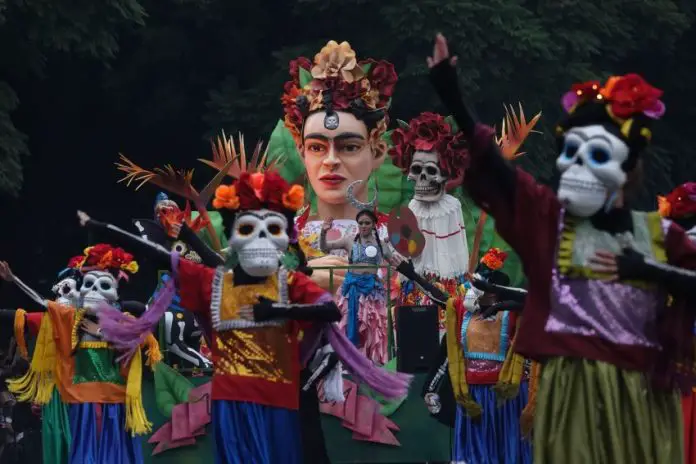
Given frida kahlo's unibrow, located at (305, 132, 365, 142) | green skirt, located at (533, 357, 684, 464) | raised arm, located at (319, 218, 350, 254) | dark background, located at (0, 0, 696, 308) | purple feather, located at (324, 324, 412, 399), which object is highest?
dark background, located at (0, 0, 696, 308)

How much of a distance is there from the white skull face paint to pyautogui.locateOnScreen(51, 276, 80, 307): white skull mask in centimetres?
646

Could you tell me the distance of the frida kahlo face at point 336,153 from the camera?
744 inches

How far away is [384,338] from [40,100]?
29.1 feet

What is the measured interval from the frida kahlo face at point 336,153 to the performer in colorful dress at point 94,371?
4.51 metres

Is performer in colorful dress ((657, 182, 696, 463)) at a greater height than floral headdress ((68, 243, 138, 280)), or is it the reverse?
floral headdress ((68, 243, 138, 280))

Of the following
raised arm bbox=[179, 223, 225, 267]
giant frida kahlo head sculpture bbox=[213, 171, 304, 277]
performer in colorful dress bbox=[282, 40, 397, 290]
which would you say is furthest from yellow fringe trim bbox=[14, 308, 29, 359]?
performer in colorful dress bbox=[282, 40, 397, 290]

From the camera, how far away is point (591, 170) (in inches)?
341

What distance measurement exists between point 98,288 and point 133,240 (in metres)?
3.71

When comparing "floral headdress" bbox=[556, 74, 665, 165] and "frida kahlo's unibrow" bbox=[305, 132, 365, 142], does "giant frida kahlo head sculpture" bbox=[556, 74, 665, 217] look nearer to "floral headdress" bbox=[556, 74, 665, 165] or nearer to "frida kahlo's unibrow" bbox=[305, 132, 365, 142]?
"floral headdress" bbox=[556, 74, 665, 165]

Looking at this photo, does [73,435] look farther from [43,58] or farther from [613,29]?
[613,29]

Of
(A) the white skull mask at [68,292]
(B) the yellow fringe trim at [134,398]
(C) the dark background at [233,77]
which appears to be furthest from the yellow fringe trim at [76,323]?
(C) the dark background at [233,77]

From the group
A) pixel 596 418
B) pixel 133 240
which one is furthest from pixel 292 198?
pixel 596 418

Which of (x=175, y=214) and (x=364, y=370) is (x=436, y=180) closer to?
(x=175, y=214)

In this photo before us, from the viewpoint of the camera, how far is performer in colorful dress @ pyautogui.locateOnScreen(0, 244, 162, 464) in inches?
564
